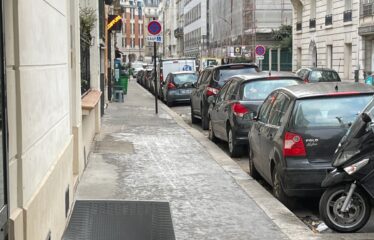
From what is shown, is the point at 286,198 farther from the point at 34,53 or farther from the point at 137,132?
the point at 137,132

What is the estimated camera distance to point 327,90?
761 cm

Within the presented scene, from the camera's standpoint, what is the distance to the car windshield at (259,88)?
1127cm

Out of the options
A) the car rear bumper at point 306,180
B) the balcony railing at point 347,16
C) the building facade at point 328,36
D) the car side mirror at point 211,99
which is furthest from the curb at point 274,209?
the balcony railing at point 347,16

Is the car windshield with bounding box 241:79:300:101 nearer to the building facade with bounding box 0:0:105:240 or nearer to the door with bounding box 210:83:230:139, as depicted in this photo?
the door with bounding box 210:83:230:139

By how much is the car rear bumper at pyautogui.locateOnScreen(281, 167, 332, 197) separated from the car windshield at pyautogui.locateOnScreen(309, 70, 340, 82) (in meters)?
20.2

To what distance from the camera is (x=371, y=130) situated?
→ 19.8 ft

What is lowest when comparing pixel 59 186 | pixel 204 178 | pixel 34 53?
pixel 204 178

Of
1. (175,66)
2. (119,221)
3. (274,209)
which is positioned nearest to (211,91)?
(274,209)

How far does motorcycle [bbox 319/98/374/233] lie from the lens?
602 centimetres

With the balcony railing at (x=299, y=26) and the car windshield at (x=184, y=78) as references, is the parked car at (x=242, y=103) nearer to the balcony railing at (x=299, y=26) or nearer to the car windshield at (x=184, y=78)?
the car windshield at (x=184, y=78)

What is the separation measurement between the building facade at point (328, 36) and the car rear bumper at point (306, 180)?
1332 inches

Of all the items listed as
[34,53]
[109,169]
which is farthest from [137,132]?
[34,53]

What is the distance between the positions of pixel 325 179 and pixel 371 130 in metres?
0.73

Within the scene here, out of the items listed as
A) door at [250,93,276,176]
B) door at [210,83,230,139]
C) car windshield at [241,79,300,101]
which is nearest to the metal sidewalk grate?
door at [250,93,276,176]
